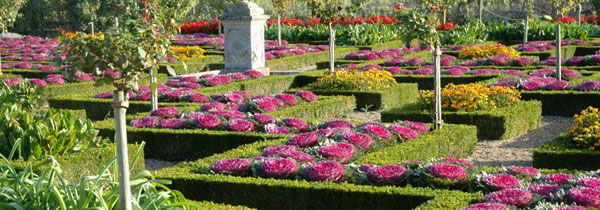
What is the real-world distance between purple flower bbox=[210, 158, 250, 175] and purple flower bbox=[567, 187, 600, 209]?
2686mm

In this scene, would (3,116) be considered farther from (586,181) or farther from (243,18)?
(243,18)

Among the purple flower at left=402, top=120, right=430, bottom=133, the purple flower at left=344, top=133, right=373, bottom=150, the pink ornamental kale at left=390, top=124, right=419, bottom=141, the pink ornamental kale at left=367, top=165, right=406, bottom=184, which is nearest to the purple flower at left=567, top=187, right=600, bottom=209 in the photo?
the pink ornamental kale at left=367, top=165, right=406, bottom=184

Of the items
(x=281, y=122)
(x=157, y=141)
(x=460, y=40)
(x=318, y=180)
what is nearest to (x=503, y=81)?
(x=281, y=122)

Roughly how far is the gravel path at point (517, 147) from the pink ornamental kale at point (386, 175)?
247 cm

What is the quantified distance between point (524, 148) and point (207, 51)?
52.2 ft

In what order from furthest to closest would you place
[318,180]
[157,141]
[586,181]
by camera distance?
[157,141] → [318,180] → [586,181]

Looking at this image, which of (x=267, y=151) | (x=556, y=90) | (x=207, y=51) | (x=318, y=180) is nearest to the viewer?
(x=318, y=180)

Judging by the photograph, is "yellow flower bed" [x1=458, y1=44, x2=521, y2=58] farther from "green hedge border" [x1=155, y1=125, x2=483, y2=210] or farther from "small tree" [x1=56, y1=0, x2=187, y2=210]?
"small tree" [x1=56, y1=0, x2=187, y2=210]

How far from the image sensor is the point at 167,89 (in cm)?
1368

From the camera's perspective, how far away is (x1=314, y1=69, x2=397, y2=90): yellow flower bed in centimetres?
1413

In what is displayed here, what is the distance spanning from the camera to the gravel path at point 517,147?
366 inches

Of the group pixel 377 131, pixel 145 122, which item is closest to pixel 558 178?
pixel 377 131

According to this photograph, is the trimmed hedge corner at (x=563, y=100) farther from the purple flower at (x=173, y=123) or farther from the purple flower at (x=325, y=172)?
the purple flower at (x=325, y=172)

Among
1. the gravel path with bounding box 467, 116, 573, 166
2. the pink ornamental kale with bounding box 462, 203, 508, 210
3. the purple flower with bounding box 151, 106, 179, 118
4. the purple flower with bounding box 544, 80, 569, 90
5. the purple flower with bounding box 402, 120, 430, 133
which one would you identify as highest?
the purple flower with bounding box 544, 80, 569, 90
